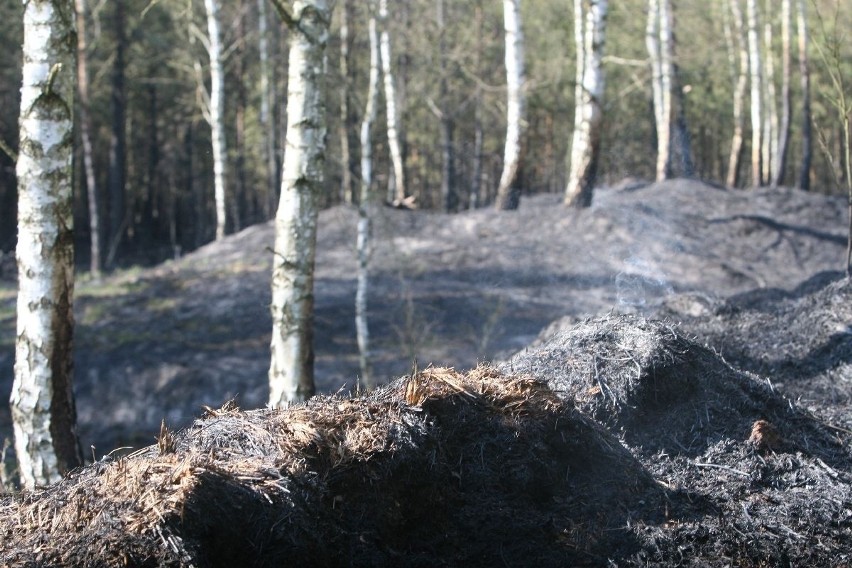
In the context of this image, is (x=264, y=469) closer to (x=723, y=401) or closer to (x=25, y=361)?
(x=723, y=401)

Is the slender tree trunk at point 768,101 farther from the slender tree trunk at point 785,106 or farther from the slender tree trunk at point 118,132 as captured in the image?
the slender tree trunk at point 118,132

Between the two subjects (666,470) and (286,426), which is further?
(666,470)

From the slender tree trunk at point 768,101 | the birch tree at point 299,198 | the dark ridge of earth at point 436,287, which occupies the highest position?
the slender tree trunk at point 768,101

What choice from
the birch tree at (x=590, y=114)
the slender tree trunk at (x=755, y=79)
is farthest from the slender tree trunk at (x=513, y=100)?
the slender tree trunk at (x=755, y=79)

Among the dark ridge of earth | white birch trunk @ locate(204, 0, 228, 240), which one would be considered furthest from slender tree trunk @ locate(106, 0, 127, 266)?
the dark ridge of earth

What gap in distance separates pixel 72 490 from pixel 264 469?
2.24 ft

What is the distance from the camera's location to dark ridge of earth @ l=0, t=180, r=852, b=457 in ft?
41.5

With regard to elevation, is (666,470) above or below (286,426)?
below

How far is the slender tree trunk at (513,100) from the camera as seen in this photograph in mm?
17938

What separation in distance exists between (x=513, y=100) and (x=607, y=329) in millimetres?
13332

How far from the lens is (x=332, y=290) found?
52.4 feet

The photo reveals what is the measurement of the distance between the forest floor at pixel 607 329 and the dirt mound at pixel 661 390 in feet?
0.04

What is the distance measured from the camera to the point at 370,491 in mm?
3701

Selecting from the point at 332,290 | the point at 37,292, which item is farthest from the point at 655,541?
the point at 332,290
